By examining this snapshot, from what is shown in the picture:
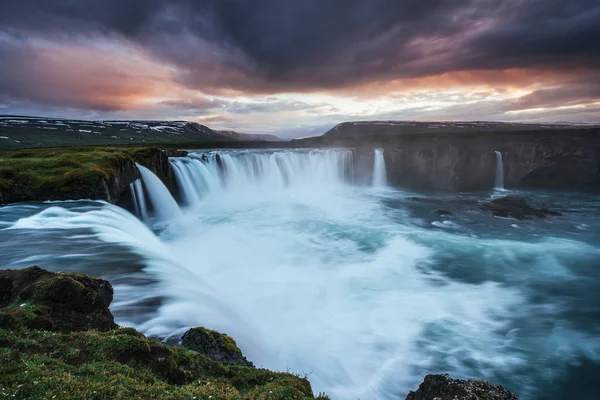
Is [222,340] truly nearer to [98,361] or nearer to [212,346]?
[212,346]

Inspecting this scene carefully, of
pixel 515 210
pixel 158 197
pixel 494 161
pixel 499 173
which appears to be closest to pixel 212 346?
pixel 158 197

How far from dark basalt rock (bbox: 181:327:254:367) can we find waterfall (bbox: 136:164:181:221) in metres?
23.5

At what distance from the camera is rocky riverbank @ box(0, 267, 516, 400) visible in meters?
4.46

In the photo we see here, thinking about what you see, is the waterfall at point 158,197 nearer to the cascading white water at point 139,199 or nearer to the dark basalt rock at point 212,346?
the cascading white water at point 139,199

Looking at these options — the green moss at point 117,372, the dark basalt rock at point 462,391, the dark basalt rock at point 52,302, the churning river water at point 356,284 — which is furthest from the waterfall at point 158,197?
the dark basalt rock at point 462,391

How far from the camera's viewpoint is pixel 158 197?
2950 centimetres

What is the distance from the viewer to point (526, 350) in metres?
12.1

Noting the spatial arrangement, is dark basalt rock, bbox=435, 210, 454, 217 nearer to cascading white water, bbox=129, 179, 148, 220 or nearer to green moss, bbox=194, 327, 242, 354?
cascading white water, bbox=129, 179, 148, 220

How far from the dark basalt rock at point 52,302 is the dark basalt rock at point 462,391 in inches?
261

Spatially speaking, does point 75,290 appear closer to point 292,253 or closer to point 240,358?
point 240,358

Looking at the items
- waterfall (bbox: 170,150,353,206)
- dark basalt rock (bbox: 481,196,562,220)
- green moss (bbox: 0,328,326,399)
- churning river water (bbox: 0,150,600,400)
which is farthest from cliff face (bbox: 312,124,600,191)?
green moss (bbox: 0,328,326,399)

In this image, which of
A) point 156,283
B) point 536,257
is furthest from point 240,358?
point 536,257

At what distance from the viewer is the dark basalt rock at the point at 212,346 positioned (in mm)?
7238

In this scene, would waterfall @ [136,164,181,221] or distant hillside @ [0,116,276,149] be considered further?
distant hillside @ [0,116,276,149]
